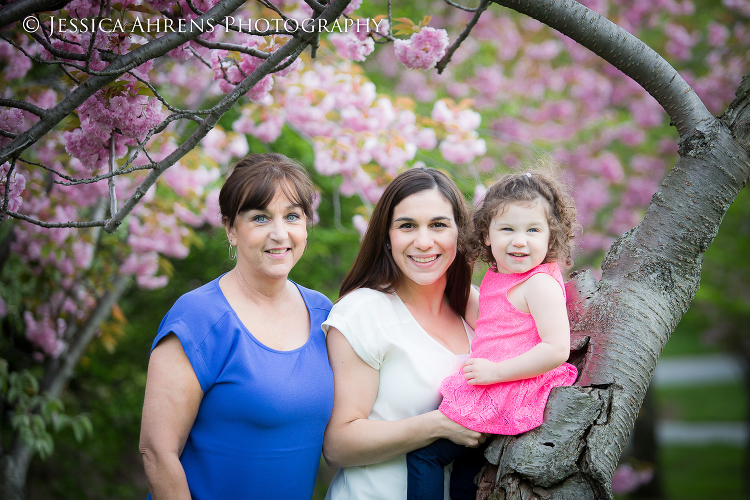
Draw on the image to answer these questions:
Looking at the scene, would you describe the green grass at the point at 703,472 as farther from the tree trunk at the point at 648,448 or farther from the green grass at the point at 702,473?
the tree trunk at the point at 648,448

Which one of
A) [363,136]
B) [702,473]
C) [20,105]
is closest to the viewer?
[20,105]

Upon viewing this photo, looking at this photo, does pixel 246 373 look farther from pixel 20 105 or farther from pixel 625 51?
pixel 625 51

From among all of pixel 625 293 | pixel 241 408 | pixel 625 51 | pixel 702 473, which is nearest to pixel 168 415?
pixel 241 408

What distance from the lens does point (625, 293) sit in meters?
1.91

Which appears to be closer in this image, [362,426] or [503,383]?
[503,383]

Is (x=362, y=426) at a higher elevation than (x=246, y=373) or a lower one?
lower

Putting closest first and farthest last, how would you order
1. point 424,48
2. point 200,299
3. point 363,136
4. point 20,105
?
point 20,105
point 200,299
point 424,48
point 363,136

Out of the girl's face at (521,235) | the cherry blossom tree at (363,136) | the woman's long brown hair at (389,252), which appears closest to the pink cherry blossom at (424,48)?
the cherry blossom tree at (363,136)

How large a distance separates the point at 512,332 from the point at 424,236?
49cm

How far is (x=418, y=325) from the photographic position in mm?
2201

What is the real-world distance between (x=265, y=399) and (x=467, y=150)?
2.38 meters

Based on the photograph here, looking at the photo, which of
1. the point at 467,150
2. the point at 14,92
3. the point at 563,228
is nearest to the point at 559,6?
the point at 563,228

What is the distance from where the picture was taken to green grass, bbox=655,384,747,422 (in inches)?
607

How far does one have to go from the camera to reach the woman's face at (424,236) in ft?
7.13
